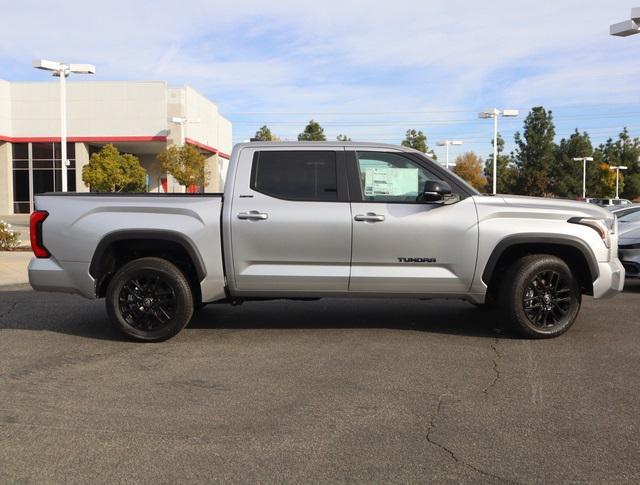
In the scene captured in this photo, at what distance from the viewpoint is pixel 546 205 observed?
636 centimetres

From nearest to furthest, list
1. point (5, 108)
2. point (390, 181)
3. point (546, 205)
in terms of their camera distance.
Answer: point (546, 205) → point (390, 181) → point (5, 108)

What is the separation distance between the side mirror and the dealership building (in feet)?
127

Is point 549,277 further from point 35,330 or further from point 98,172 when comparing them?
point 98,172

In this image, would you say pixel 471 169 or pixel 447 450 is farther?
pixel 471 169

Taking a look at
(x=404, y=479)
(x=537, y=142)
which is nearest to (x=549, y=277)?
(x=404, y=479)

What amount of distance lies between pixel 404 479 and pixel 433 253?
3152 mm

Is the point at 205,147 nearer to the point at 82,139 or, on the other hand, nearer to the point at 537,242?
the point at 82,139

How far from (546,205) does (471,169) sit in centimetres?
6100

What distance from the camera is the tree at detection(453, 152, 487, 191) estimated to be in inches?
2437

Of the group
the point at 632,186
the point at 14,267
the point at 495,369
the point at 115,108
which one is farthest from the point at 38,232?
the point at 632,186

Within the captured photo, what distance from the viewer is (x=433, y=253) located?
6.29 m

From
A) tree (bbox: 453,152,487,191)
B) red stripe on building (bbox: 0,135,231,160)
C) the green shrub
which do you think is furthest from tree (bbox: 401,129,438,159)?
the green shrub

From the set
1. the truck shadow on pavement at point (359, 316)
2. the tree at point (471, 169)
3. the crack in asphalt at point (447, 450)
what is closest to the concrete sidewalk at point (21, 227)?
the truck shadow on pavement at point (359, 316)

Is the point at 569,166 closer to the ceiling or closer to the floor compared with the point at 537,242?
closer to the ceiling
